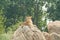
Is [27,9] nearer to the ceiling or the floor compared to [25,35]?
nearer to the floor

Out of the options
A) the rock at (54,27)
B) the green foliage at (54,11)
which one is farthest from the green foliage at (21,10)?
the rock at (54,27)

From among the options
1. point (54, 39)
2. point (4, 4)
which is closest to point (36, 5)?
point (4, 4)

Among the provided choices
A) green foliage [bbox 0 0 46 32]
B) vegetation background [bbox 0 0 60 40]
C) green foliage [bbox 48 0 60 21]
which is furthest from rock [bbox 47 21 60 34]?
green foliage [bbox 0 0 46 32]

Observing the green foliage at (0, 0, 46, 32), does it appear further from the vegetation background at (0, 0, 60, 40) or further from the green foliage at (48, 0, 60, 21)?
the green foliage at (48, 0, 60, 21)

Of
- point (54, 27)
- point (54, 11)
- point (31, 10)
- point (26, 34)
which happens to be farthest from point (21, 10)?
point (26, 34)

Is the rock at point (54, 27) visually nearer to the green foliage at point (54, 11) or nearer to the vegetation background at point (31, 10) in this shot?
the green foliage at point (54, 11)

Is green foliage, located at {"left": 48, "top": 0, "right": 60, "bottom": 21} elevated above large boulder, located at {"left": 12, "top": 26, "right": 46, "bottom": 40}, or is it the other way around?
large boulder, located at {"left": 12, "top": 26, "right": 46, "bottom": 40}

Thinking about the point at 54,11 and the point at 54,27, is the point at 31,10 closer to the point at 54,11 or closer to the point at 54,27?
the point at 54,11

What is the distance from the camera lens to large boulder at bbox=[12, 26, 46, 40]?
39.5 feet

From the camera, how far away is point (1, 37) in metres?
19.8

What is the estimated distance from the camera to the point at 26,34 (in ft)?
40.0

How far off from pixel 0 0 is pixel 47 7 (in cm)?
538

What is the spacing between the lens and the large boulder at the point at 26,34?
39.5 feet

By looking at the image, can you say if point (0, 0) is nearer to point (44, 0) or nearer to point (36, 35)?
point (44, 0)
